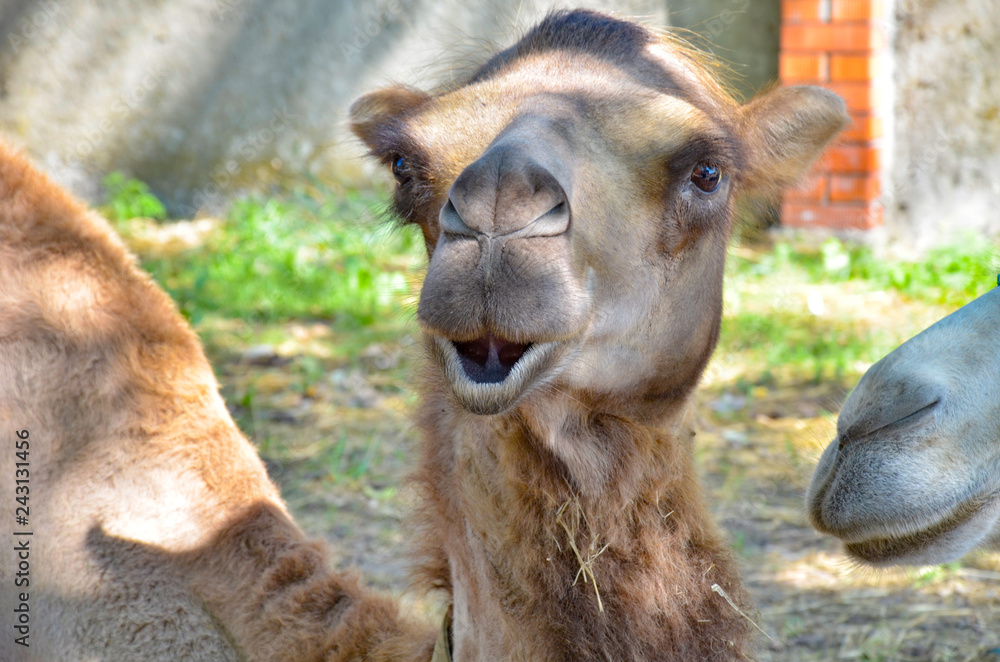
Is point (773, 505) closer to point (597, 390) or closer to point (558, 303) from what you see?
point (597, 390)

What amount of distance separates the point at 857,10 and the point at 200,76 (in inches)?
196

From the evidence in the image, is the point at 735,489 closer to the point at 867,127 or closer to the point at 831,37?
the point at 867,127

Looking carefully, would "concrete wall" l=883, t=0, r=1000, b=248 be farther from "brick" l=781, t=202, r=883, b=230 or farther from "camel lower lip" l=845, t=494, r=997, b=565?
"camel lower lip" l=845, t=494, r=997, b=565

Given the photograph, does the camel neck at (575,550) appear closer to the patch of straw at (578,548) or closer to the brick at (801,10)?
the patch of straw at (578,548)

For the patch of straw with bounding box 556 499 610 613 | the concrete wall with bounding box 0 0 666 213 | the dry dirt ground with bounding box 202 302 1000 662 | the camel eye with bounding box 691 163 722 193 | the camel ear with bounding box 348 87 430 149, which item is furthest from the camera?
the concrete wall with bounding box 0 0 666 213

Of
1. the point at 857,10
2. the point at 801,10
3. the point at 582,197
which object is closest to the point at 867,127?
the point at 857,10

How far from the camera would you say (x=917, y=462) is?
1.83 metres

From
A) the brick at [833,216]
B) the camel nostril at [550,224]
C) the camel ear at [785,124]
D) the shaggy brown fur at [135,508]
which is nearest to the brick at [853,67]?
the brick at [833,216]

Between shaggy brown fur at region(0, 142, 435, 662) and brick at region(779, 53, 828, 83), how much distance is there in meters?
5.67

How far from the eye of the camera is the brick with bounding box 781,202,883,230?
705cm

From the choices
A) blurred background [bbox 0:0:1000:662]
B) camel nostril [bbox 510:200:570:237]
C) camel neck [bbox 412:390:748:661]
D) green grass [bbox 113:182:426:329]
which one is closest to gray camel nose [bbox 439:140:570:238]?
camel nostril [bbox 510:200:570:237]

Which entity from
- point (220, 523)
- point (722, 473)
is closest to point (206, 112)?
point (722, 473)

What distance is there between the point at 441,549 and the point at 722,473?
9.03ft

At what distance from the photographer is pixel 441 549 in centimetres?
220
